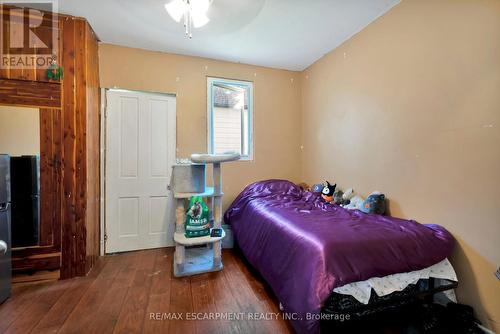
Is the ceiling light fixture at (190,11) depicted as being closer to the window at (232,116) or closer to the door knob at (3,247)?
the window at (232,116)

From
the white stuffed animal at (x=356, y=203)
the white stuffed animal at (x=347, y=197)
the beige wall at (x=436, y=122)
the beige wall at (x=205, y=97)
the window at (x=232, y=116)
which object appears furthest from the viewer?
the window at (x=232, y=116)

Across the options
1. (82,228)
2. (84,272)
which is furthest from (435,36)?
(84,272)

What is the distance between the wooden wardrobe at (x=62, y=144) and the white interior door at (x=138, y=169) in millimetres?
438

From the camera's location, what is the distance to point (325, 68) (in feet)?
9.80

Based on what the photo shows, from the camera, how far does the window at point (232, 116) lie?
10.5 feet

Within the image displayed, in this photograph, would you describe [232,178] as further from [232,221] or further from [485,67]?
[485,67]

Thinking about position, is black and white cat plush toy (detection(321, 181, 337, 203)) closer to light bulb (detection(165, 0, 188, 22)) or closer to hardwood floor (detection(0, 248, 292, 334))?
hardwood floor (detection(0, 248, 292, 334))

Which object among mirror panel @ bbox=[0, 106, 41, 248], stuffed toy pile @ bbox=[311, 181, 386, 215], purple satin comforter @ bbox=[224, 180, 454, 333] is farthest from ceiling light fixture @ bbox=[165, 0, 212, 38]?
stuffed toy pile @ bbox=[311, 181, 386, 215]

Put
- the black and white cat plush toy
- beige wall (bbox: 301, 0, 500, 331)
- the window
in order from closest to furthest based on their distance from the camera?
beige wall (bbox: 301, 0, 500, 331) < the black and white cat plush toy < the window

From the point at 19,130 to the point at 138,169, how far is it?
1098 mm

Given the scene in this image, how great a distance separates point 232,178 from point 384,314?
→ 2177mm

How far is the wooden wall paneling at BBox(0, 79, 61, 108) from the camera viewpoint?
201 centimetres
